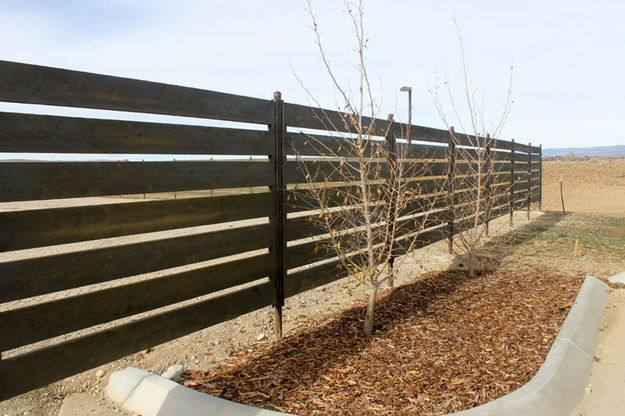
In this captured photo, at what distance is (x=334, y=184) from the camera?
4727 millimetres

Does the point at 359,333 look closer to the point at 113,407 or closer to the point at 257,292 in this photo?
the point at 257,292

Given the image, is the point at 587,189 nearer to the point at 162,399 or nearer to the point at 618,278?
the point at 618,278

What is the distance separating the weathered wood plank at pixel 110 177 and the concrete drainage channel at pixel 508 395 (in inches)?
51.7

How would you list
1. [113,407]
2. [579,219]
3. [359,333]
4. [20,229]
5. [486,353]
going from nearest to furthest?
[20,229] → [113,407] → [486,353] → [359,333] → [579,219]

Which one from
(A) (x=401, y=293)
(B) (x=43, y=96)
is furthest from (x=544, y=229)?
(B) (x=43, y=96)

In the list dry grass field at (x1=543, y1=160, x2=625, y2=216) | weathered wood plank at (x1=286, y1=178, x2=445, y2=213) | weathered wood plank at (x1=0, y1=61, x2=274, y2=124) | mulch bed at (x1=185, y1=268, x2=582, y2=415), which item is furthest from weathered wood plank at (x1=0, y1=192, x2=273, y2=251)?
dry grass field at (x1=543, y1=160, x2=625, y2=216)

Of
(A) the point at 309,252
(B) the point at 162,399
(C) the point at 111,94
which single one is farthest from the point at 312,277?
(C) the point at 111,94

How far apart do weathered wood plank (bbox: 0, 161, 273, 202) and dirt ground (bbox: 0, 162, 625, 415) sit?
1485 mm

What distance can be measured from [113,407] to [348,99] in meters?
3.12

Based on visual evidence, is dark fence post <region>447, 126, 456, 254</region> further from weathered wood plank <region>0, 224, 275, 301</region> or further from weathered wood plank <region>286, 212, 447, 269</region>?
weathered wood plank <region>0, 224, 275, 301</region>

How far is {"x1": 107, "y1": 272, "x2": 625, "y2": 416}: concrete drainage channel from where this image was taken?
2580mm

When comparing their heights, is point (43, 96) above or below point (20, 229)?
above

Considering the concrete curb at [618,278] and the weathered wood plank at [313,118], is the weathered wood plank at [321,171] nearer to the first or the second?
the weathered wood plank at [313,118]

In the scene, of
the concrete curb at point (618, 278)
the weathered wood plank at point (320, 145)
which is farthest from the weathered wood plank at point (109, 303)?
the concrete curb at point (618, 278)
